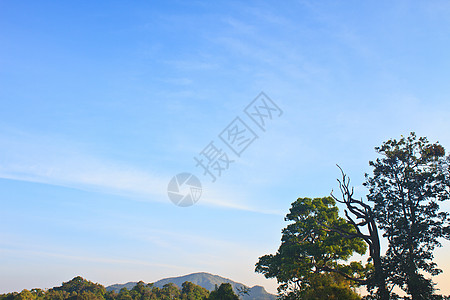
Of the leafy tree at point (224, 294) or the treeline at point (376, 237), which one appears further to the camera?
the leafy tree at point (224, 294)

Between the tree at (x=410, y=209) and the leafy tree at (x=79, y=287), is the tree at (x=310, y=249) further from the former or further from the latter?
the leafy tree at (x=79, y=287)

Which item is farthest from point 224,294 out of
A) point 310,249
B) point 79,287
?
point 79,287

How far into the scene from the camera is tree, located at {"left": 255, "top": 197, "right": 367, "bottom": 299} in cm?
2562

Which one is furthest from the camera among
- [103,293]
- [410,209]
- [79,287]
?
[79,287]

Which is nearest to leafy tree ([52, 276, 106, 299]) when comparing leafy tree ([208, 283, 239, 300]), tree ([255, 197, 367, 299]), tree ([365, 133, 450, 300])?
leafy tree ([208, 283, 239, 300])

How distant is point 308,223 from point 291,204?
3173mm

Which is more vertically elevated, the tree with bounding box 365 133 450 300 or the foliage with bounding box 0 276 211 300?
the tree with bounding box 365 133 450 300

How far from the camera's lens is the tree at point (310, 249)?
25.6 m

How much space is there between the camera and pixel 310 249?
26.5m

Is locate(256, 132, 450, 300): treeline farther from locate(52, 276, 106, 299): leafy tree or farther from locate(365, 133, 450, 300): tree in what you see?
locate(52, 276, 106, 299): leafy tree

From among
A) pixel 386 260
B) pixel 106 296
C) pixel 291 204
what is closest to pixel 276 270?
pixel 291 204

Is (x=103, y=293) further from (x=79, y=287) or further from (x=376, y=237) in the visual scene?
(x=376, y=237)

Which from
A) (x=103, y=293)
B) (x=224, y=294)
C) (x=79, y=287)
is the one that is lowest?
(x=103, y=293)

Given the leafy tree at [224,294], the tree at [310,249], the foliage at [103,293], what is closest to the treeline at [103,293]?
the foliage at [103,293]
